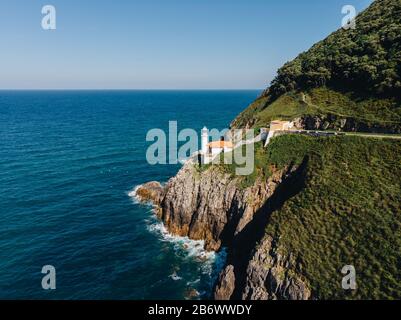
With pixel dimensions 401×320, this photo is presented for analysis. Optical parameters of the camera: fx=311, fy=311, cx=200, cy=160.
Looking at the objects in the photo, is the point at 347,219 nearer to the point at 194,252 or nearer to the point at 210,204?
the point at 210,204

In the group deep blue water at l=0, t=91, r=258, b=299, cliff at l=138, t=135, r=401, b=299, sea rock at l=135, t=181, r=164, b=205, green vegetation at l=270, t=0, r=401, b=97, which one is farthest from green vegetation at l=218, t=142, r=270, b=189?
green vegetation at l=270, t=0, r=401, b=97

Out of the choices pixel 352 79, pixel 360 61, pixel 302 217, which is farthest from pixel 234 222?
pixel 360 61

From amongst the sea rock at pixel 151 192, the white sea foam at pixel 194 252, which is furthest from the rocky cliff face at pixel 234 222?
the sea rock at pixel 151 192

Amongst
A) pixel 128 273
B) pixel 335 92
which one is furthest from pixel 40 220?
pixel 335 92

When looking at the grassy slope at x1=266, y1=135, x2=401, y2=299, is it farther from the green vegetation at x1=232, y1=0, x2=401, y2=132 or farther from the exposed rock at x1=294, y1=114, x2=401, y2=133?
the green vegetation at x1=232, y1=0, x2=401, y2=132

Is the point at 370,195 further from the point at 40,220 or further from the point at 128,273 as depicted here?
the point at 40,220

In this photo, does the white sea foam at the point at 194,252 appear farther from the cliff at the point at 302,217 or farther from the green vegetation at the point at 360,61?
the green vegetation at the point at 360,61
